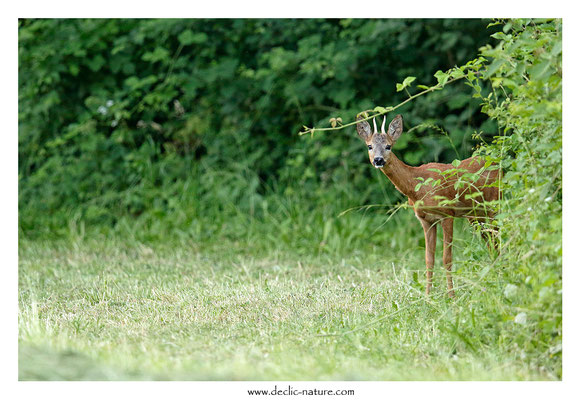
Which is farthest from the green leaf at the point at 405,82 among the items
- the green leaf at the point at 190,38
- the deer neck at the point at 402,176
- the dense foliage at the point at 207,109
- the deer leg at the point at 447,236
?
the green leaf at the point at 190,38

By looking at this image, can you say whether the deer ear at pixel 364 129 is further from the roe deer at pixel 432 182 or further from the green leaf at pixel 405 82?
the green leaf at pixel 405 82

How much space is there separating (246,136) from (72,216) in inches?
91.6

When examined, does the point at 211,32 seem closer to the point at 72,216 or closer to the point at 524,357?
the point at 72,216

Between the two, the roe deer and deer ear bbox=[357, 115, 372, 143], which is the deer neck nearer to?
→ the roe deer

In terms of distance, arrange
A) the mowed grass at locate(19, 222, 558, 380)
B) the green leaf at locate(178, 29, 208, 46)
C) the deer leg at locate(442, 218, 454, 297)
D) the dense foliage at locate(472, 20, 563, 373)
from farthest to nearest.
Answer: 1. the green leaf at locate(178, 29, 208, 46)
2. the deer leg at locate(442, 218, 454, 297)
3. the mowed grass at locate(19, 222, 558, 380)
4. the dense foliage at locate(472, 20, 563, 373)

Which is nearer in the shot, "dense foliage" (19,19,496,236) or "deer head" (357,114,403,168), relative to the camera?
"deer head" (357,114,403,168)

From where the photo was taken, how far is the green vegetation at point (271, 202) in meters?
3.30

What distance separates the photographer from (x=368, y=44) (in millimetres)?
8266

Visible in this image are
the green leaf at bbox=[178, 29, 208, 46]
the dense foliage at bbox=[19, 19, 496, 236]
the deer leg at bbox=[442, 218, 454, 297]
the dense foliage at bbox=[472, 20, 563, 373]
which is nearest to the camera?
the dense foliage at bbox=[472, 20, 563, 373]

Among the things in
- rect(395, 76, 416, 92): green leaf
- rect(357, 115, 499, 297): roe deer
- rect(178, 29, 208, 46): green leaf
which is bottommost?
rect(357, 115, 499, 297): roe deer

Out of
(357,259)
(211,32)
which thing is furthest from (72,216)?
(357,259)

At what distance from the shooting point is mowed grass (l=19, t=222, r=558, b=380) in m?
3.23

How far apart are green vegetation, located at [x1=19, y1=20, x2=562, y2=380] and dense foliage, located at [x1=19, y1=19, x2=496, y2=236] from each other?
0.03 m

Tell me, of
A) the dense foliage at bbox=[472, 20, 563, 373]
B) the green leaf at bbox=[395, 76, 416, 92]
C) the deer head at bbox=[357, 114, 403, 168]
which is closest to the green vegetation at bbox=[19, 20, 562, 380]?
the dense foliage at bbox=[472, 20, 563, 373]
